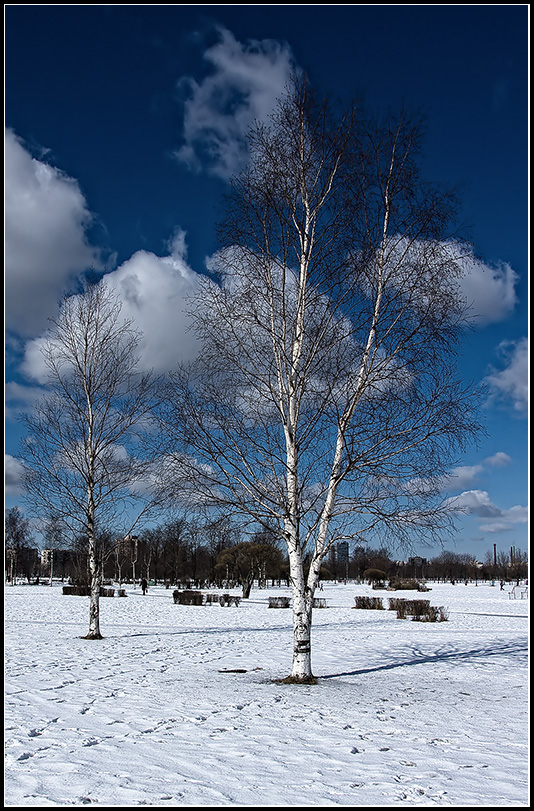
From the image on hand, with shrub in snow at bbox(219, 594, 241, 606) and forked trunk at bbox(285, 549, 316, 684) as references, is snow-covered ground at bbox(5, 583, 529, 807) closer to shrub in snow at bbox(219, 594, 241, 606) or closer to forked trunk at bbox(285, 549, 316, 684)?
forked trunk at bbox(285, 549, 316, 684)

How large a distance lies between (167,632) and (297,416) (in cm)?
1152

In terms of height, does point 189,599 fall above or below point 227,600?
below

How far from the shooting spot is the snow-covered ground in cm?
454

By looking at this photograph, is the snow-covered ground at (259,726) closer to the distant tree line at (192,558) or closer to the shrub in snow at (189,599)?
the distant tree line at (192,558)

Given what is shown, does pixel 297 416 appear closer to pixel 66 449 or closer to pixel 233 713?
pixel 233 713

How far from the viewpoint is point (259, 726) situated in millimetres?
6559

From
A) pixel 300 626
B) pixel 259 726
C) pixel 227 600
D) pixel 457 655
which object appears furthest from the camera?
pixel 227 600

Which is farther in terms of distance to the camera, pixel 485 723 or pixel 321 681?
pixel 321 681

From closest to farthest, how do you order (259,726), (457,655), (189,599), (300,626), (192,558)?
(259,726), (300,626), (457,655), (189,599), (192,558)

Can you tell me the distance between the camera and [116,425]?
16797mm

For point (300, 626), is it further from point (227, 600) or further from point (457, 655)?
point (227, 600)

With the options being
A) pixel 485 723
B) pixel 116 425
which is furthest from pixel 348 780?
pixel 116 425

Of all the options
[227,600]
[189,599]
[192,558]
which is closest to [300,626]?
[227,600]

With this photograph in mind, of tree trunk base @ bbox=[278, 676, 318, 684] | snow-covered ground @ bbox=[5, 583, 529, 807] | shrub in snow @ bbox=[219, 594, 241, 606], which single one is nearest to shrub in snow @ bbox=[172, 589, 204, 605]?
shrub in snow @ bbox=[219, 594, 241, 606]
